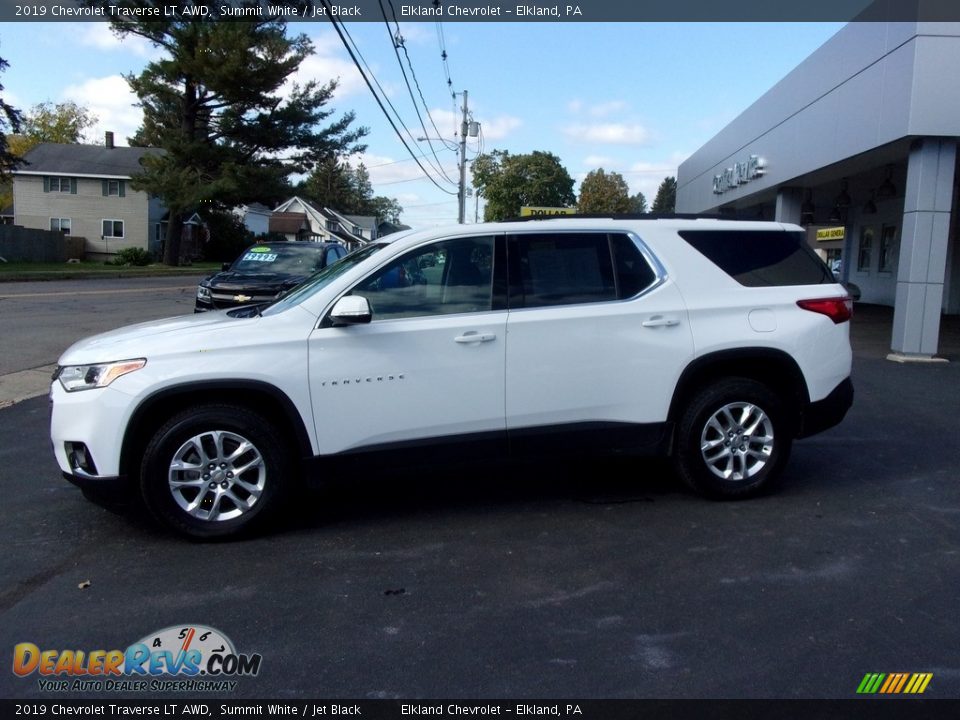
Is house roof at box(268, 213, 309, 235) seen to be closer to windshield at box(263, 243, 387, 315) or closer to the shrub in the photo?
the shrub

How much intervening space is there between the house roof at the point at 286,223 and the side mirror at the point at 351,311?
5810 cm

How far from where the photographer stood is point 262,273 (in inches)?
550

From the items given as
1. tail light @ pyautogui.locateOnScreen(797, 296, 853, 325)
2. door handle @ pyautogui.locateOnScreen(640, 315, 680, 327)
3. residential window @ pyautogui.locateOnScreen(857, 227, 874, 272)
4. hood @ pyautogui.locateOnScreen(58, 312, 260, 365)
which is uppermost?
residential window @ pyautogui.locateOnScreen(857, 227, 874, 272)

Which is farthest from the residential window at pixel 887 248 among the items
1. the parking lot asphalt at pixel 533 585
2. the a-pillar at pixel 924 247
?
the parking lot asphalt at pixel 533 585

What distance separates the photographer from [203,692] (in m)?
3.20

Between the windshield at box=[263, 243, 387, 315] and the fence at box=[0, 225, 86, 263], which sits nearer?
the windshield at box=[263, 243, 387, 315]

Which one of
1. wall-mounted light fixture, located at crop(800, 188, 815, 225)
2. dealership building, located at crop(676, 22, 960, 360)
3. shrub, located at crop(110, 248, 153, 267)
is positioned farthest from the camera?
shrub, located at crop(110, 248, 153, 267)

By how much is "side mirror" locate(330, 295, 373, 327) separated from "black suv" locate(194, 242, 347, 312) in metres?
7.95

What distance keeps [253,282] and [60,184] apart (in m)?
46.6

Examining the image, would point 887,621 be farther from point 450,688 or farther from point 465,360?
point 465,360

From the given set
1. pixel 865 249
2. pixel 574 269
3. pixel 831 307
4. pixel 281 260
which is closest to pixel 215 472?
pixel 574 269

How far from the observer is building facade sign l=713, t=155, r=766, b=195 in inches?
757

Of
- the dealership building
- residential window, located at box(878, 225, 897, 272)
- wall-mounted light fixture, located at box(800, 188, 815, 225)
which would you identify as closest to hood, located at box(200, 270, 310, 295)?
the dealership building

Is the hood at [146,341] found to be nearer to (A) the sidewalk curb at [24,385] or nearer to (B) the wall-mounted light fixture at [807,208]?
(A) the sidewalk curb at [24,385]
